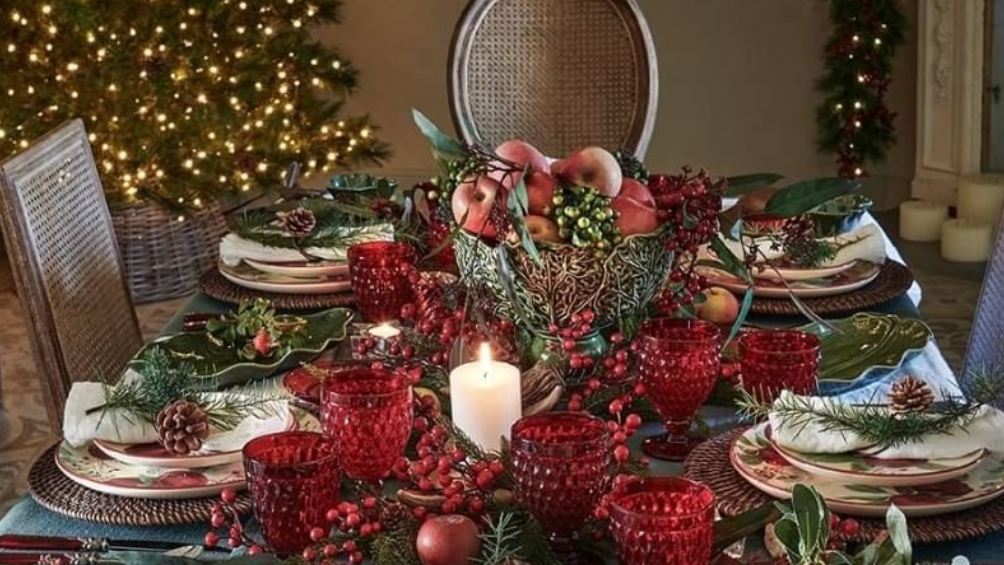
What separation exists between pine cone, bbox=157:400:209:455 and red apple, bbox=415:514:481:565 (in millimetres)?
398

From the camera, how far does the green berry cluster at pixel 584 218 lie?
1560mm

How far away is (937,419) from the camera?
1.41 metres

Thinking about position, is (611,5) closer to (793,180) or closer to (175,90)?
(175,90)

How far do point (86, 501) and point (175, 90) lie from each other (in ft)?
10.6

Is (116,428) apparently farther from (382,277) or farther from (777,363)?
(777,363)

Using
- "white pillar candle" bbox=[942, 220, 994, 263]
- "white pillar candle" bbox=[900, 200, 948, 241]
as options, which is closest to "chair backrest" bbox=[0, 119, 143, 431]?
"white pillar candle" bbox=[942, 220, 994, 263]

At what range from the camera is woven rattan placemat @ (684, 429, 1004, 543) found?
4.20 feet

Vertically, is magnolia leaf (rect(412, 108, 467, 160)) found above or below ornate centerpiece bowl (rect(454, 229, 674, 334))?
above

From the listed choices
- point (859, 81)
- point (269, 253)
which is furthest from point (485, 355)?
point (859, 81)

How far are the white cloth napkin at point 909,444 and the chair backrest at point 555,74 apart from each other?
155cm

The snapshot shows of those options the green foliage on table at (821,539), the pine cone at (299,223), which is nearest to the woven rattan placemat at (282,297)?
the pine cone at (299,223)

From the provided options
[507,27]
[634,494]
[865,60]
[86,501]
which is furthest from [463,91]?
[865,60]

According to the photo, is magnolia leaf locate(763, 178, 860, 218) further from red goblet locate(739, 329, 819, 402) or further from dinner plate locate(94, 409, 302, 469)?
dinner plate locate(94, 409, 302, 469)

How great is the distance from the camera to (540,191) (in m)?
1.58
